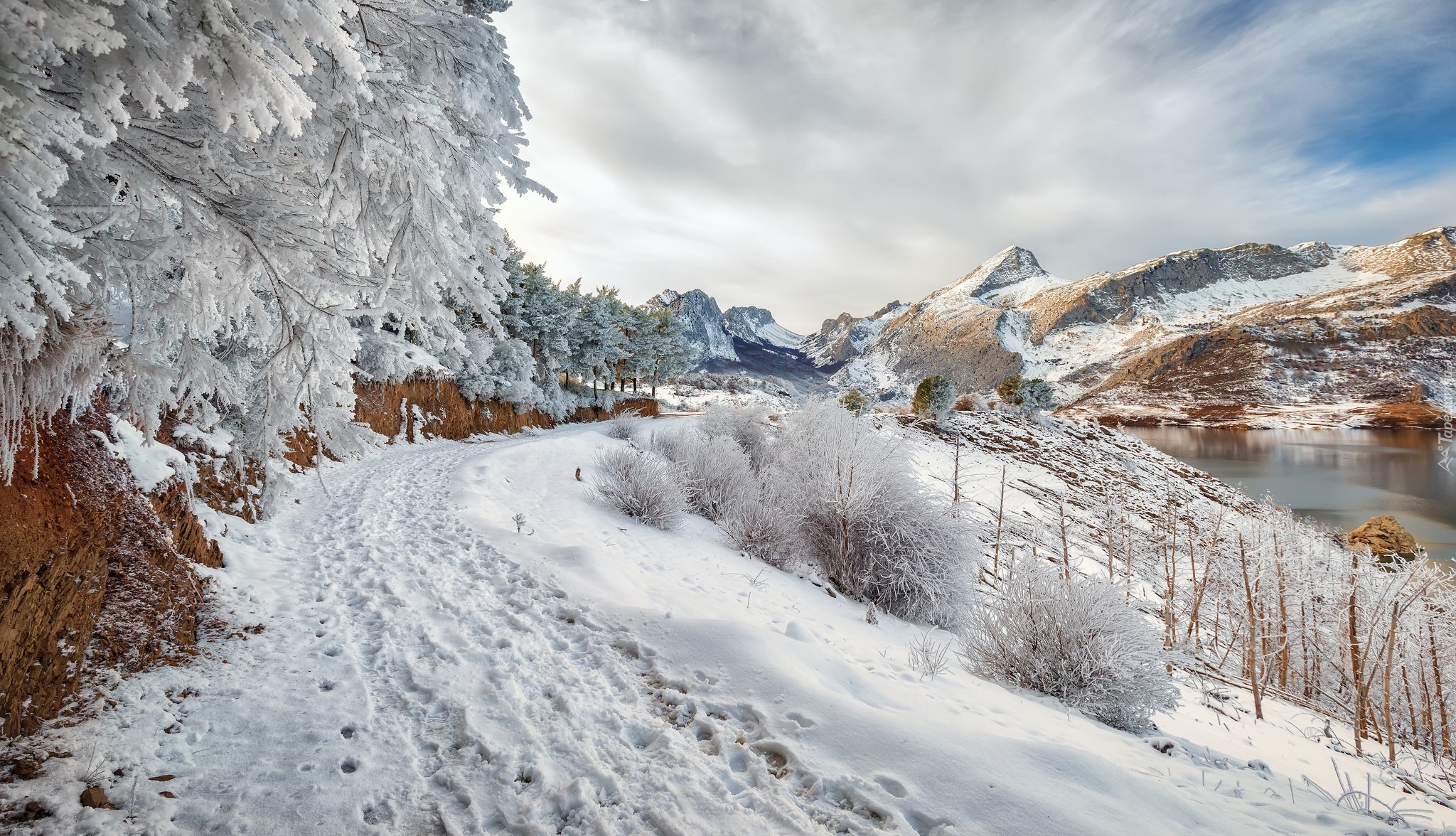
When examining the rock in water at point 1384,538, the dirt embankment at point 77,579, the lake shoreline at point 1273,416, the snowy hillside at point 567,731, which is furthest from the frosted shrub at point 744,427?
the lake shoreline at point 1273,416

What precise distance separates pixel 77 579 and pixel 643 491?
5969 mm

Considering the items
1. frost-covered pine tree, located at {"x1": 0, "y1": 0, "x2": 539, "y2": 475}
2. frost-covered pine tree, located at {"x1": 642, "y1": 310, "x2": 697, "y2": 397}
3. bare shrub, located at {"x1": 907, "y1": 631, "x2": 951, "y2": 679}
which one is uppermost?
frost-covered pine tree, located at {"x1": 642, "y1": 310, "x2": 697, "y2": 397}

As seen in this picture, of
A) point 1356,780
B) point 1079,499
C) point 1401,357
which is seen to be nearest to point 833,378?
point 1401,357

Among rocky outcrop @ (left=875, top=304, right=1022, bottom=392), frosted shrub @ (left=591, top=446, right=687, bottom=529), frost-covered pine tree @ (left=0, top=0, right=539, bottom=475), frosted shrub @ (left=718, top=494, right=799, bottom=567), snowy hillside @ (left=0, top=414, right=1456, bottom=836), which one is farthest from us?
rocky outcrop @ (left=875, top=304, right=1022, bottom=392)

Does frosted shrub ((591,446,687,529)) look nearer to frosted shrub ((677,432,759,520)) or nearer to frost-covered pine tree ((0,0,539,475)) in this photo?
frosted shrub ((677,432,759,520))

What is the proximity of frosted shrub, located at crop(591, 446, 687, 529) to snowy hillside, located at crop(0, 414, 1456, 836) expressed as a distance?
261 centimetres

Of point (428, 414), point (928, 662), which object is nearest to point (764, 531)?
point (928, 662)

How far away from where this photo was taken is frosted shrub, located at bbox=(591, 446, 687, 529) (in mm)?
7828

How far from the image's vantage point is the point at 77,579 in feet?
7.59

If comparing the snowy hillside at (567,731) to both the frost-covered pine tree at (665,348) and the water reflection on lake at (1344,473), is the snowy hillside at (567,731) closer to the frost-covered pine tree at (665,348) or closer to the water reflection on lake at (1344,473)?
the water reflection on lake at (1344,473)

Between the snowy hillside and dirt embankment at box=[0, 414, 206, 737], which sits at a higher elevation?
dirt embankment at box=[0, 414, 206, 737]

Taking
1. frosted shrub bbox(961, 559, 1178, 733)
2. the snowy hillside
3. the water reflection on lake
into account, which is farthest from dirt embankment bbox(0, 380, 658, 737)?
the water reflection on lake

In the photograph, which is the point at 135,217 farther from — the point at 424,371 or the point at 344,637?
the point at 424,371

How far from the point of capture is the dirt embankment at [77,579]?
6.48 feet
